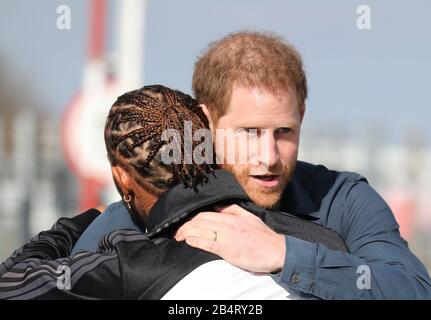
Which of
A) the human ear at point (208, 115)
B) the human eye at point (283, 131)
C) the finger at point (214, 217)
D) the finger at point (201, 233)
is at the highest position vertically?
the human ear at point (208, 115)

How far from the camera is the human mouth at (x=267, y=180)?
2943 mm

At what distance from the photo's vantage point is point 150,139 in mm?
2582

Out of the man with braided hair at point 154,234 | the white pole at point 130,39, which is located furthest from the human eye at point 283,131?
the white pole at point 130,39

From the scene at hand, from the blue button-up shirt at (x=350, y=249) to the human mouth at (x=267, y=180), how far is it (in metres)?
0.20

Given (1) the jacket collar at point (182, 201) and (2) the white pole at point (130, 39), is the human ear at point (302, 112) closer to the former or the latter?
(1) the jacket collar at point (182, 201)

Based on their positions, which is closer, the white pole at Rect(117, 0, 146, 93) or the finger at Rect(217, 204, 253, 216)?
the finger at Rect(217, 204, 253, 216)

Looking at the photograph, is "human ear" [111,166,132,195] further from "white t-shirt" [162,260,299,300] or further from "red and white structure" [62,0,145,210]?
"red and white structure" [62,0,145,210]

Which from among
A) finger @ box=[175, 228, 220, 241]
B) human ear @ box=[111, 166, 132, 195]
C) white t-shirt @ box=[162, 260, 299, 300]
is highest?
human ear @ box=[111, 166, 132, 195]

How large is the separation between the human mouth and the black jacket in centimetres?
23

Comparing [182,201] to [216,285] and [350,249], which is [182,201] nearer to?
[216,285]

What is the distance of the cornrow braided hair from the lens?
258cm

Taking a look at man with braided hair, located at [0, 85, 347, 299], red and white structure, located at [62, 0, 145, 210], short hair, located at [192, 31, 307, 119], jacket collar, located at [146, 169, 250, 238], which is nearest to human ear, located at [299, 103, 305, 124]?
short hair, located at [192, 31, 307, 119]

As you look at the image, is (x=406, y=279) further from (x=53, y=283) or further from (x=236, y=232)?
(x=53, y=283)
